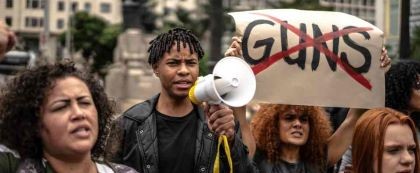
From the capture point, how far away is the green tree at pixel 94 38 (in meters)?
58.2

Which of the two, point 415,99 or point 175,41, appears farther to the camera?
point 415,99

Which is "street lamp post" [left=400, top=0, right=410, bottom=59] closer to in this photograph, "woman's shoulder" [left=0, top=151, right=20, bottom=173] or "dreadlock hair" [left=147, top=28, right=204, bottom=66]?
"dreadlock hair" [left=147, top=28, right=204, bottom=66]

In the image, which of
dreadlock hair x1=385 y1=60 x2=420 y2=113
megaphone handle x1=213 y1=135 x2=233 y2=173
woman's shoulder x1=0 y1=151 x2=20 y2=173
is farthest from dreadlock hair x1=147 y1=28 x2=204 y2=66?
woman's shoulder x1=0 y1=151 x2=20 y2=173

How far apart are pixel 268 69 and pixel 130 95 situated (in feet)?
69.8

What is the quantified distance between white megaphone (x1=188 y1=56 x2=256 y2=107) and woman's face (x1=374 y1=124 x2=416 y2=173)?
0.65m

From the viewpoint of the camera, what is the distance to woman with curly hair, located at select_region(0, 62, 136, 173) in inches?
117

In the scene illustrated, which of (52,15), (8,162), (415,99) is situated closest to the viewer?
(8,162)

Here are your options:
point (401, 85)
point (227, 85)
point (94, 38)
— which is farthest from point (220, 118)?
point (94, 38)

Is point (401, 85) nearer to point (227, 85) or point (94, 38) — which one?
point (227, 85)

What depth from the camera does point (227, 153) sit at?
3615 millimetres

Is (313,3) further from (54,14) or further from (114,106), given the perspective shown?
(54,14)

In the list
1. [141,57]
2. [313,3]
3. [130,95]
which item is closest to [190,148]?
[130,95]

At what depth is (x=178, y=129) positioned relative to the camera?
407 centimetres

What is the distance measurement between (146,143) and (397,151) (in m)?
1.15
